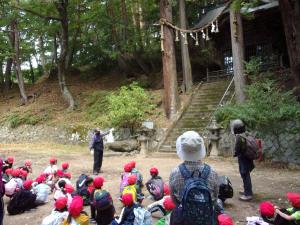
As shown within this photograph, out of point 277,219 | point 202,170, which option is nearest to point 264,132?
point 277,219

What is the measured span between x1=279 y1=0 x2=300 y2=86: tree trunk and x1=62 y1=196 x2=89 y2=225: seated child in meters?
9.10

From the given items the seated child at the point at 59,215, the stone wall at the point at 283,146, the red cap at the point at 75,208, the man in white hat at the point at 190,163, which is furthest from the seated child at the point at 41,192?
the stone wall at the point at 283,146

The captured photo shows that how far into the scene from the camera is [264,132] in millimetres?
11375

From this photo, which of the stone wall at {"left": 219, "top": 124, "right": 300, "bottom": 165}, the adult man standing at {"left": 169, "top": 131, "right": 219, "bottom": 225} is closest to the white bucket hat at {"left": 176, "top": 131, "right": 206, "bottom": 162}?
the adult man standing at {"left": 169, "top": 131, "right": 219, "bottom": 225}

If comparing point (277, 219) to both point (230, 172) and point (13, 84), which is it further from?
point (13, 84)

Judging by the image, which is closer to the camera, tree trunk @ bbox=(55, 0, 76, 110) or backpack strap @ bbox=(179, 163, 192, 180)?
backpack strap @ bbox=(179, 163, 192, 180)

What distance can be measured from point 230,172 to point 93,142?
14.4 feet

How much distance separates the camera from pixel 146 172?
37.2ft

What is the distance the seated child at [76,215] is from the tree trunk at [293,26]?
9.10m

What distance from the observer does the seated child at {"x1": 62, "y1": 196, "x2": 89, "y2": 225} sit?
5020 mm

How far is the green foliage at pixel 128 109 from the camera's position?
1744cm

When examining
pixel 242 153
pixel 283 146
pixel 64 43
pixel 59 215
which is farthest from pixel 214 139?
pixel 64 43

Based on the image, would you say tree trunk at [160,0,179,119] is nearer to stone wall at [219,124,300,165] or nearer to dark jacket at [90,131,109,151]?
stone wall at [219,124,300,165]

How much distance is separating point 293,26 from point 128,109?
28.9ft
